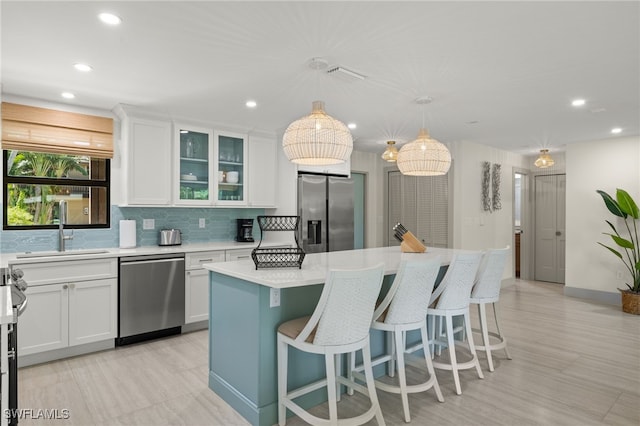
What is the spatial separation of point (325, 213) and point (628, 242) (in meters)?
4.04

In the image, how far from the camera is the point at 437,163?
3359 mm

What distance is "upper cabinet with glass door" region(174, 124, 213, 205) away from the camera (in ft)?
14.2

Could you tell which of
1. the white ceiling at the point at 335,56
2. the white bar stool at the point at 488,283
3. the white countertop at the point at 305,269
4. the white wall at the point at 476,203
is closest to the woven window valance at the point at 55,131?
the white ceiling at the point at 335,56

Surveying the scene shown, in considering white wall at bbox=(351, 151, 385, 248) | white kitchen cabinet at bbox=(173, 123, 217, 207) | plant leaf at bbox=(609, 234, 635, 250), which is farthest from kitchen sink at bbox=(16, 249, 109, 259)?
plant leaf at bbox=(609, 234, 635, 250)

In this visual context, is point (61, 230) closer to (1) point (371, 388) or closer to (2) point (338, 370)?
(2) point (338, 370)

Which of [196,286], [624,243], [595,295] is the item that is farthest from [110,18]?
[595,295]

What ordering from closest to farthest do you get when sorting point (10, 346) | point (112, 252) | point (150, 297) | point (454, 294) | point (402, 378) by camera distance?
point (10, 346), point (402, 378), point (454, 294), point (112, 252), point (150, 297)

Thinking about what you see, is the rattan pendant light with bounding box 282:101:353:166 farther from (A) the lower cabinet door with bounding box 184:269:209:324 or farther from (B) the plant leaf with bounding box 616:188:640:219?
(B) the plant leaf with bounding box 616:188:640:219

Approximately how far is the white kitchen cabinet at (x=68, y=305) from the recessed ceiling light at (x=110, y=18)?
2.19 metres

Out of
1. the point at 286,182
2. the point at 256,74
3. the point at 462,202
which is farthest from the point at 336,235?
the point at 256,74

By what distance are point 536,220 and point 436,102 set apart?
484 cm

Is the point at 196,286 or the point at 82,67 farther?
the point at 196,286

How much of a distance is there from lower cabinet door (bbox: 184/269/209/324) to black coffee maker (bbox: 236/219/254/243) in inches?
32.6

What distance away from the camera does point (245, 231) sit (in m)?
4.89
